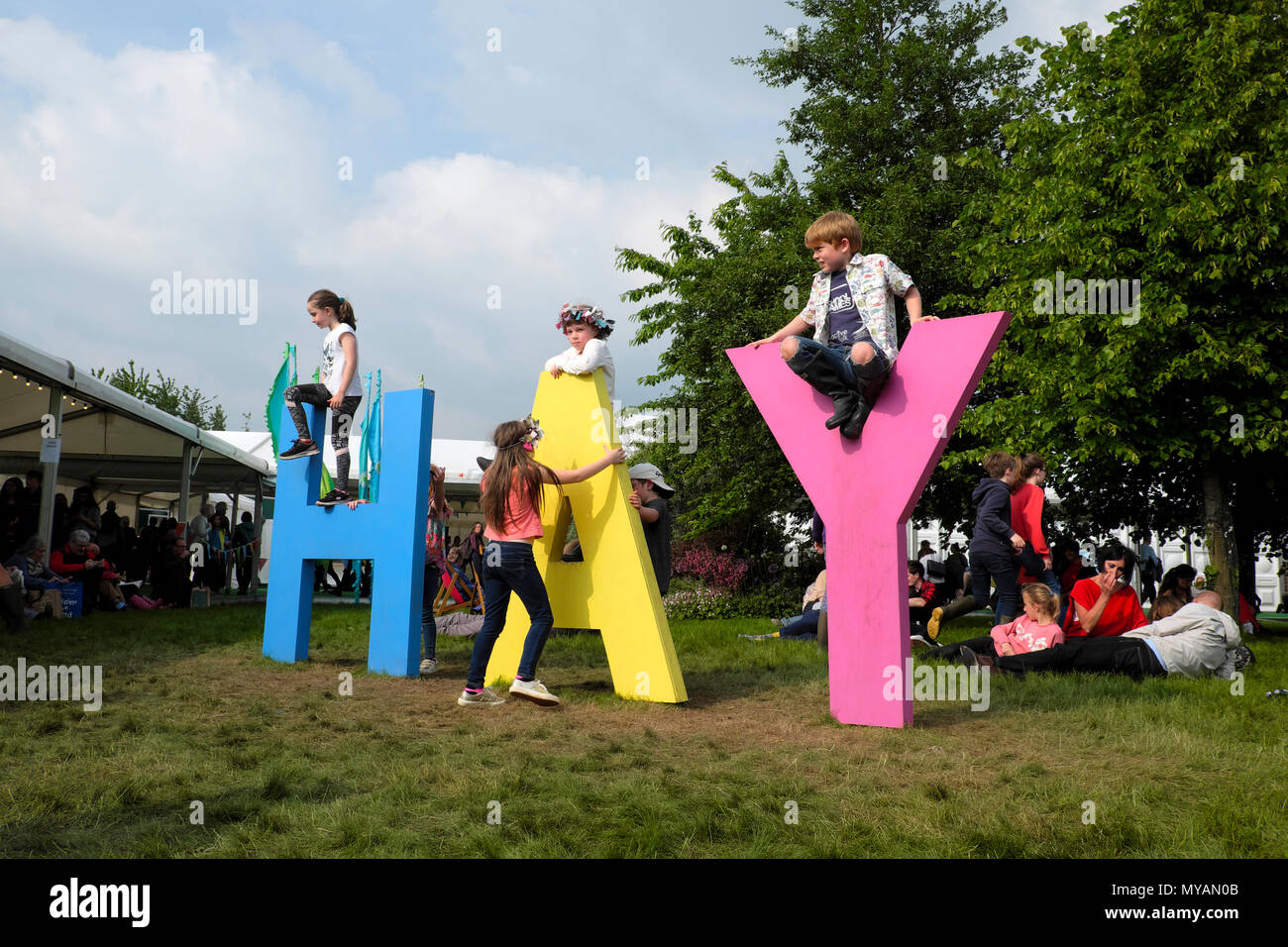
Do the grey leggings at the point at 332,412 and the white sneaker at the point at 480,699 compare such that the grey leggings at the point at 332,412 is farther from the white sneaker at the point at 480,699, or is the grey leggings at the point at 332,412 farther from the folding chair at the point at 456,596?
the folding chair at the point at 456,596

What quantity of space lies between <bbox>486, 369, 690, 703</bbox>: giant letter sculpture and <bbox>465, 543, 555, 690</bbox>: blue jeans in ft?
1.76

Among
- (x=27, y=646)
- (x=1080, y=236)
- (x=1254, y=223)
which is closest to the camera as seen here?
(x=27, y=646)

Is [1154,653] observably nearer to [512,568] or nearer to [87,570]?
[512,568]

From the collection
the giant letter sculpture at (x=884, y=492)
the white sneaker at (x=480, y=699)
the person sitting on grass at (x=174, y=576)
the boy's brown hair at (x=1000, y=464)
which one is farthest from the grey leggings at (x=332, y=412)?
the person sitting on grass at (x=174, y=576)

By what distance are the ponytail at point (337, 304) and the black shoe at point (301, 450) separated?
3.84 feet

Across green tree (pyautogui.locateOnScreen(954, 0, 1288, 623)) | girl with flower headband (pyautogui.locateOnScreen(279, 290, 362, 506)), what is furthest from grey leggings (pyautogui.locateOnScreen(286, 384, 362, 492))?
green tree (pyautogui.locateOnScreen(954, 0, 1288, 623))

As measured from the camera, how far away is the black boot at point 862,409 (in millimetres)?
5758

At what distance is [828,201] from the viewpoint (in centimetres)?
1931

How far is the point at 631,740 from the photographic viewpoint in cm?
497

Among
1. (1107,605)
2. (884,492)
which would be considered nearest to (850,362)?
(884,492)

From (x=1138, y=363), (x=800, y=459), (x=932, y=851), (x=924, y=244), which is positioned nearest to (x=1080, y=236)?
(x=1138, y=363)

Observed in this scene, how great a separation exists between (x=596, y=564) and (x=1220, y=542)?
37.6ft

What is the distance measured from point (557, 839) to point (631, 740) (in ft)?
5.93

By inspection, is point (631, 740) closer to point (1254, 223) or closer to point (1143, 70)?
point (1254, 223)
